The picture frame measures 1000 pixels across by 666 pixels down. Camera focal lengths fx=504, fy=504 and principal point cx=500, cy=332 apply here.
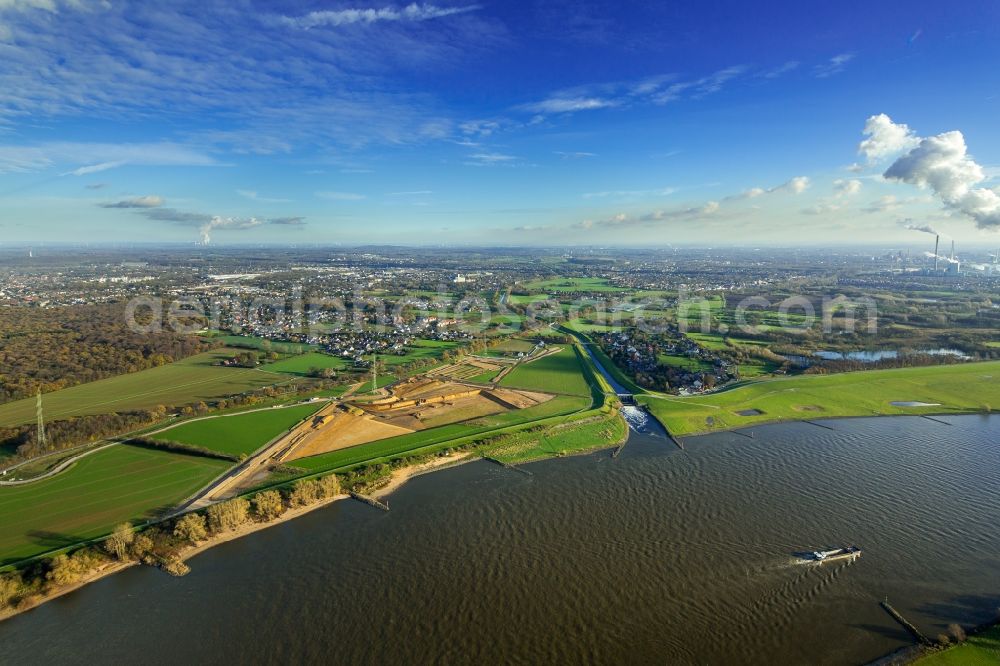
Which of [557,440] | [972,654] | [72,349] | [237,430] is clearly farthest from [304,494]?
[72,349]

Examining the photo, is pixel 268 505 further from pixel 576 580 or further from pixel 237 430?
pixel 576 580

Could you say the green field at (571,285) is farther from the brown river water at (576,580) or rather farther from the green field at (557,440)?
the brown river water at (576,580)

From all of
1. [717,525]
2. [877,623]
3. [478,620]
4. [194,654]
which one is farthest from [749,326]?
[194,654]

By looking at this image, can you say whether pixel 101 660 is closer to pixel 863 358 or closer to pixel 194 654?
pixel 194 654

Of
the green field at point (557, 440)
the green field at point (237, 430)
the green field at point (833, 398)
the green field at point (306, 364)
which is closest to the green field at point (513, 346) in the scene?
the green field at point (306, 364)

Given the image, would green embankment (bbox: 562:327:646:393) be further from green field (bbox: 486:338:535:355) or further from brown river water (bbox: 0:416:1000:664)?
brown river water (bbox: 0:416:1000:664)

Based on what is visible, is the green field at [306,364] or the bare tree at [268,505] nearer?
the bare tree at [268,505]

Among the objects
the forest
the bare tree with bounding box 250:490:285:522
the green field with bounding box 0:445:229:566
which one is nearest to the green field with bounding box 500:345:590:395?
the bare tree with bounding box 250:490:285:522
